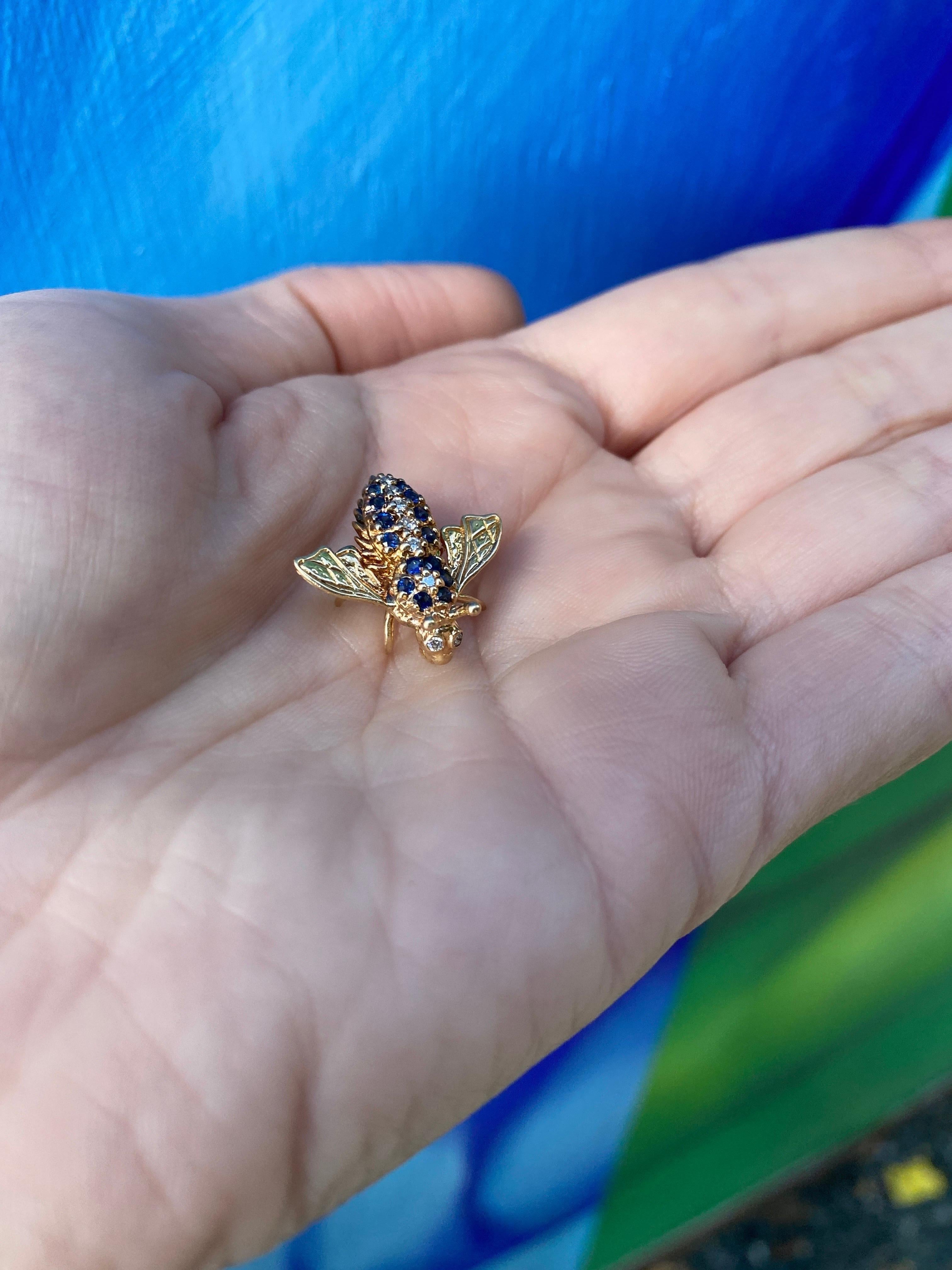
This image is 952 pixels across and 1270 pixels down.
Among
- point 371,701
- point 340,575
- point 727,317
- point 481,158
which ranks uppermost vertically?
point 481,158

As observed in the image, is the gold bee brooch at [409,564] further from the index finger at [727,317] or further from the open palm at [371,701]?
the index finger at [727,317]

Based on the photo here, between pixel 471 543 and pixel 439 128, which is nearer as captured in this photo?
pixel 471 543

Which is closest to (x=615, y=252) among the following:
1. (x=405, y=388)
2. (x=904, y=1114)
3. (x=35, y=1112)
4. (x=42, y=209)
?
(x=405, y=388)

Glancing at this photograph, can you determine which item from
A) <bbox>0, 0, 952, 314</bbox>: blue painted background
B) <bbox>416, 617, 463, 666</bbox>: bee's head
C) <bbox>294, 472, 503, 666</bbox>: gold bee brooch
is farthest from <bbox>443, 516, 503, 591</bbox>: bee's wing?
<bbox>0, 0, 952, 314</bbox>: blue painted background

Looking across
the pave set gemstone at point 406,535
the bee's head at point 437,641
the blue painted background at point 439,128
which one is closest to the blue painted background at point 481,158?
the blue painted background at point 439,128

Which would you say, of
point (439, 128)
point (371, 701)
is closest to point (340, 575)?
point (371, 701)

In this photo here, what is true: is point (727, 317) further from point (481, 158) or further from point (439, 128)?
point (439, 128)

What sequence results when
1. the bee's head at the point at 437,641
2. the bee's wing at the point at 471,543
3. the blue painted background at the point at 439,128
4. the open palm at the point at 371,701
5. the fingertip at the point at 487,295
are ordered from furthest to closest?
the fingertip at the point at 487,295, the blue painted background at the point at 439,128, the bee's wing at the point at 471,543, the bee's head at the point at 437,641, the open palm at the point at 371,701
